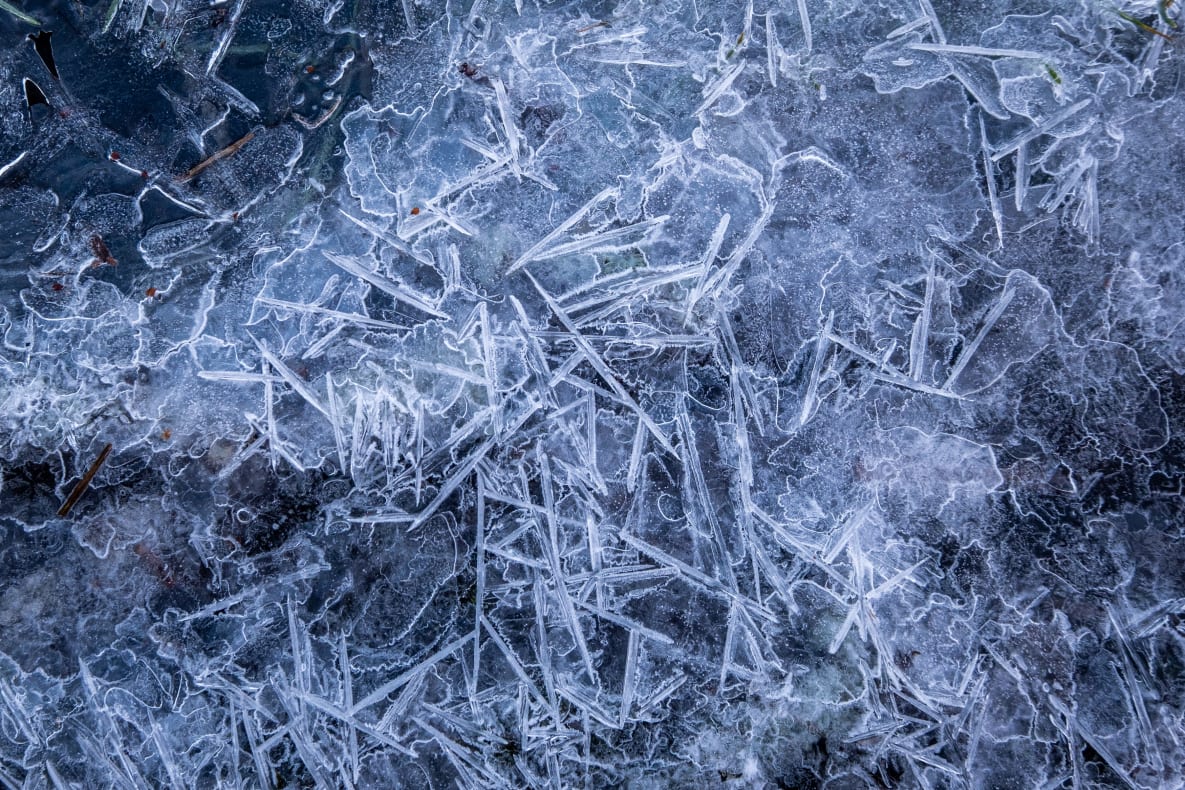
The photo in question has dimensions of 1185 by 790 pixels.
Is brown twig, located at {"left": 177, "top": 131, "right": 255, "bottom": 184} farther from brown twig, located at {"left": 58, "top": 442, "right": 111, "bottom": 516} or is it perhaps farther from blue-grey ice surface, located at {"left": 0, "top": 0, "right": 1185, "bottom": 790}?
brown twig, located at {"left": 58, "top": 442, "right": 111, "bottom": 516}

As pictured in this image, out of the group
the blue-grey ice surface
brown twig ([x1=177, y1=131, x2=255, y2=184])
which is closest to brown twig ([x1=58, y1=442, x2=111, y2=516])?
the blue-grey ice surface

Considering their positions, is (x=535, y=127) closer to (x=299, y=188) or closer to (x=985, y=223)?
(x=299, y=188)

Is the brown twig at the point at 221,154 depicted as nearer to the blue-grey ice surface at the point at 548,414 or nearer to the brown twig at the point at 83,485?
the blue-grey ice surface at the point at 548,414

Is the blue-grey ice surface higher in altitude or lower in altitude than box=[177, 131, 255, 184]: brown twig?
lower

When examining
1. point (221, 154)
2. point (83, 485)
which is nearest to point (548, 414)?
point (221, 154)

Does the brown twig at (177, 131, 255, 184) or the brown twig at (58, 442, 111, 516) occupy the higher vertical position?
the brown twig at (177, 131, 255, 184)

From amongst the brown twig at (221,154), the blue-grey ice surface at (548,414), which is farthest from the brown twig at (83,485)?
the brown twig at (221,154)
